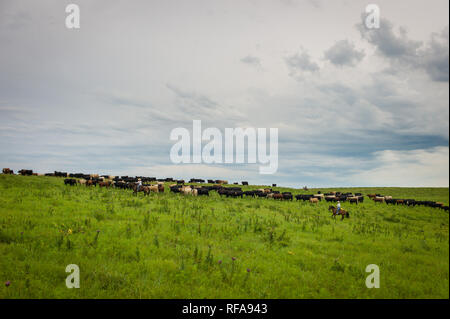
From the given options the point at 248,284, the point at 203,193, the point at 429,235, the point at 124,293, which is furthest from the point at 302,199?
the point at 124,293

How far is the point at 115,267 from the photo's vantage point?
29.5 ft

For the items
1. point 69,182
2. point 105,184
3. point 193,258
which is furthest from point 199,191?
point 193,258

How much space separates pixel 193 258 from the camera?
401 inches

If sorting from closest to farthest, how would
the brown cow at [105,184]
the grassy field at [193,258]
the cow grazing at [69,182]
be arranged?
the grassy field at [193,258]
the cow grazing at [69,182]
the brown cow at [105,184]

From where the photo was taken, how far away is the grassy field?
8.10 m

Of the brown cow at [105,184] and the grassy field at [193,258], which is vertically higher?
the brown cow at [105,184]

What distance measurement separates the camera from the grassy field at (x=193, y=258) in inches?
319

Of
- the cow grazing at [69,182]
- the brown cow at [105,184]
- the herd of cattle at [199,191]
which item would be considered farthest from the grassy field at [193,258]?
the cow grazing at [69,182]

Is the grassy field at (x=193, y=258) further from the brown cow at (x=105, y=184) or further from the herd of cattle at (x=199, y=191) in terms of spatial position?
the brown cow at (x=105, y=184)

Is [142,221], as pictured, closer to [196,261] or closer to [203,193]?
[196,261]

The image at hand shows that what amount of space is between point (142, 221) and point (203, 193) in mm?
20031

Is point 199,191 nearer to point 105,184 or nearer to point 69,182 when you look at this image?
point 105,184

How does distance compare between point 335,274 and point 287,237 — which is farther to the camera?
point 287,237

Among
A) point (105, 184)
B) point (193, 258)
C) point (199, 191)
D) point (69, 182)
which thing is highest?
point (69, 182)
